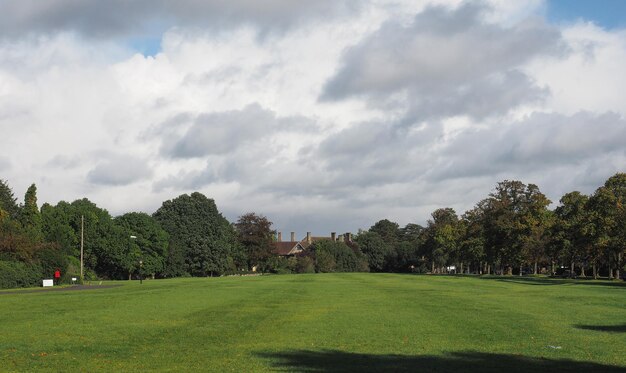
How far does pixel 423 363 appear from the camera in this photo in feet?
51.1

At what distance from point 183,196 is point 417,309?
11000 centimetres

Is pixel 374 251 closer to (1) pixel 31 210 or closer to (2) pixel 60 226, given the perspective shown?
(2) pixel 60 226

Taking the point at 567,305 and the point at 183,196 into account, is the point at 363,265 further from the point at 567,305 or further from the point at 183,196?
the point at 567,305

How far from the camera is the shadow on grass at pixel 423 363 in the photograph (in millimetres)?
14719

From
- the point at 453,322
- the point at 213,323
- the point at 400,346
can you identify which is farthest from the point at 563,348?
the point at 213,323

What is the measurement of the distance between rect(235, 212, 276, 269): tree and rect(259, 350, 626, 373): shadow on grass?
132m

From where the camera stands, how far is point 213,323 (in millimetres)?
25547

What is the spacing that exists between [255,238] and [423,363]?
134423mm

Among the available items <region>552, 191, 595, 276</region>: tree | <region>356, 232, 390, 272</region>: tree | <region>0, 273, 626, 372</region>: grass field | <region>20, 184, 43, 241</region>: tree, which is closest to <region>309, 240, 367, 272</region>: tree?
<region>356, 232, 390, 272</region>: tree

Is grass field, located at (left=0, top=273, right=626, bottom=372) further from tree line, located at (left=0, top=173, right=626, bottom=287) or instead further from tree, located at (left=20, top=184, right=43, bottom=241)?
tree, located at (left=20, top=184, right=43, bottom=241)

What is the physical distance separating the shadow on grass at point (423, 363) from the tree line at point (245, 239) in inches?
2486

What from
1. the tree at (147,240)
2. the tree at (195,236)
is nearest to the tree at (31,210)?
the tree at (147,240)

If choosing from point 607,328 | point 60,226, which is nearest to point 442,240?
point 60,226

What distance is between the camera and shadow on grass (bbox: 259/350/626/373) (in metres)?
14.7
